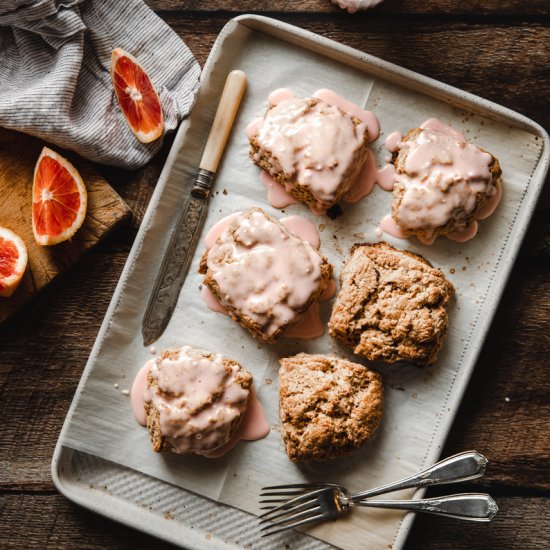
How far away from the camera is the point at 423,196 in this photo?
3055 millimetres

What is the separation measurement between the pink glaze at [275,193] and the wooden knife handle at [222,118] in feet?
0.96

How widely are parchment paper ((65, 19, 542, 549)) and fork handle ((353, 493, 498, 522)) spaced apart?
5.5 inches

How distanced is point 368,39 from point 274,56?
1.78 feet

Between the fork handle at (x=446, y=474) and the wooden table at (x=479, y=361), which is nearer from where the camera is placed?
the fork handle at (x=446, y=474)

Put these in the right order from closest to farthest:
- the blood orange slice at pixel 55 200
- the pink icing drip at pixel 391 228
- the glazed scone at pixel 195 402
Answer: the glazed scone at pixel 195 402 < the blood orange slice at pixel 55 200 < the pink icing drip at pixel 391 228

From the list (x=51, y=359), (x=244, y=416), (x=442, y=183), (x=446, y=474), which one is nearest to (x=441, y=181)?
(x=442, y=183)

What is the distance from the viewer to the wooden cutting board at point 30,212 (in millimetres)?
3256

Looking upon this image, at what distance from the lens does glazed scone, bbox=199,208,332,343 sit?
3.03m

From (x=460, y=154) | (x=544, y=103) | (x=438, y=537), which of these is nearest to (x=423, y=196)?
(x=460, y=154)

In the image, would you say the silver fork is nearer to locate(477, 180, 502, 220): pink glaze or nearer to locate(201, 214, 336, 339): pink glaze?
locate(201, 214, 336, 339): pink glaze

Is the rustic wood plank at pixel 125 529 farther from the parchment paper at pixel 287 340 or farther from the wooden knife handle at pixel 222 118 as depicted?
the wooden knife handle at pixel 222 118

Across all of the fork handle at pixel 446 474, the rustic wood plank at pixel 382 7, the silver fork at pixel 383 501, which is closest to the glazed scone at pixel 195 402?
the silver fork at pixel 383 501

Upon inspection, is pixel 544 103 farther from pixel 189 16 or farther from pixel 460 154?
pixel 189 16

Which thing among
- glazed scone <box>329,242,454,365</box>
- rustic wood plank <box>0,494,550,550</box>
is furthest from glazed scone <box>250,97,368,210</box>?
rustic wood plank <box>0,494,550,550</box>
